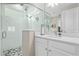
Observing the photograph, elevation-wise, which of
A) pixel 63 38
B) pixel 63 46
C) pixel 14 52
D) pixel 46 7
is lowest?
pixel 14 52

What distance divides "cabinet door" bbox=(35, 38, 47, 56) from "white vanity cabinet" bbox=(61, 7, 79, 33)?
13.9 inches

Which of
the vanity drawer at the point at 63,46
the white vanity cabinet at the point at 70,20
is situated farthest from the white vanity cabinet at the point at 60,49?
the white vanity cabinet at the point at 70,20

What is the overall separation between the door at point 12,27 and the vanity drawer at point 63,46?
0.46 meters

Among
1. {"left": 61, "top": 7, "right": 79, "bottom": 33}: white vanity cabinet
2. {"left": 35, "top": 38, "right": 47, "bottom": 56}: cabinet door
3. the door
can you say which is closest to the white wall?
the door

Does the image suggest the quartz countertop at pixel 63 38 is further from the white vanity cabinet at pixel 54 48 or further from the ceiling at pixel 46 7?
the ceiling at pixel 46 7

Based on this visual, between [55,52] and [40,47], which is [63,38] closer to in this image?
[55,52]

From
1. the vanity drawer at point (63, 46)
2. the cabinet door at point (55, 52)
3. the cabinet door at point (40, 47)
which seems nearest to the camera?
the vanity drawer at point (63, 46)

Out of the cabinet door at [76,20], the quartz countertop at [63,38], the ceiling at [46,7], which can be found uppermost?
the ceiling at [46,7]

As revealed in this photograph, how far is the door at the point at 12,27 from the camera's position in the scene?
5.82 feet

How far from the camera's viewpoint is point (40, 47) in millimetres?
1762

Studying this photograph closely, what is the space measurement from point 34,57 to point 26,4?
0.78m

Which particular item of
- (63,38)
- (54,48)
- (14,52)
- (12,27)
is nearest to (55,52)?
(54,48)

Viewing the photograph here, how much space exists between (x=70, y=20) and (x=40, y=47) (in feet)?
1.87

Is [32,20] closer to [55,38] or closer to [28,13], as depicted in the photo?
[28,13]
